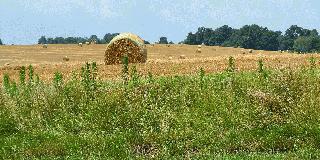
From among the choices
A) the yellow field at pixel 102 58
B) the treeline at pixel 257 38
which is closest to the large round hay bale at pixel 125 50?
the yellow field at pixel 102 58

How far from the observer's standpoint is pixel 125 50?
119 ft

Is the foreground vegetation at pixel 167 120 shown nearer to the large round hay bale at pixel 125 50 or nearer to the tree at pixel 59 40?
the large round hay bale at pixel 125 50

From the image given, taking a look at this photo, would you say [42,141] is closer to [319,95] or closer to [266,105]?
[266,105]

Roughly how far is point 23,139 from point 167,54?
A: 129 feet

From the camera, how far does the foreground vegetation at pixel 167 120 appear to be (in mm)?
12695

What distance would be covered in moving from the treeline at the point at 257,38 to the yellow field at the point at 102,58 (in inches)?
1693

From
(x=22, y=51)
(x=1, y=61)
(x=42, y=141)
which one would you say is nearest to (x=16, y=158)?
(x=42, y=141)

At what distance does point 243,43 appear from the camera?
105 meters

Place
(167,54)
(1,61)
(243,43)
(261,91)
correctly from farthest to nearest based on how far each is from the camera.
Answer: (243,43)
(167,54)
(1,61)
(261,91)

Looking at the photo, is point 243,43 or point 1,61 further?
point 243,43

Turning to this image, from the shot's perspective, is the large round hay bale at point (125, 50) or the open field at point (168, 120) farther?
the large round hay bale at point (125, 50)

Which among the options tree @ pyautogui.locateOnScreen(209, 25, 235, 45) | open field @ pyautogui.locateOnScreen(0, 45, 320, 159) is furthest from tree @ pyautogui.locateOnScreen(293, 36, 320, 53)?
open field @ pyautogui.locateOnScreen(0, 45, 320, 159)

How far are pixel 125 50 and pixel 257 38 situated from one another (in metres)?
72.2

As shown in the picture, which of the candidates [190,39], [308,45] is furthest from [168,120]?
[190,39]
